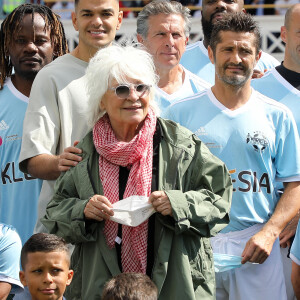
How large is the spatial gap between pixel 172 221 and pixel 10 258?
1.41m

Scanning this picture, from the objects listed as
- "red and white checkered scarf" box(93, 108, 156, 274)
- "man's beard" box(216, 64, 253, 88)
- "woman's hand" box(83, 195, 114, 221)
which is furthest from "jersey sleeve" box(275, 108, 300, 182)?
"woman's hand" box(83, 195, 114, 221)

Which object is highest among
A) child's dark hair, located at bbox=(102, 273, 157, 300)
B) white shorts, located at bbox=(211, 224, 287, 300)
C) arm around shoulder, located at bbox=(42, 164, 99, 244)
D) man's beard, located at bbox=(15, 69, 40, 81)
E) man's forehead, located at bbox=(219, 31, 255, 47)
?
man's forehead, located at bbox=(219, 31, 255, 47)

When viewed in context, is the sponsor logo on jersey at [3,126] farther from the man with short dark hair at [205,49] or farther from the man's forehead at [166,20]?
the man with short dark hair at [205,49]

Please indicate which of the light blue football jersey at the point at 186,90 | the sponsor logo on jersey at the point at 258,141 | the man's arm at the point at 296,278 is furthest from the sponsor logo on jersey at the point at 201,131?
the man's arm at the point at 296,278

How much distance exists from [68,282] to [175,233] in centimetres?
70

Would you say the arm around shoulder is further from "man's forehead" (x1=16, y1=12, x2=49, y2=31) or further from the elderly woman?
"man's forehead" (x1=16, y1=12, x2=49, y2=31)

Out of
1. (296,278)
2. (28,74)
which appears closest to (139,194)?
(296,278)

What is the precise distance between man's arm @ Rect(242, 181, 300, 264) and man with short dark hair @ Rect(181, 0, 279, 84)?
62.4 inches

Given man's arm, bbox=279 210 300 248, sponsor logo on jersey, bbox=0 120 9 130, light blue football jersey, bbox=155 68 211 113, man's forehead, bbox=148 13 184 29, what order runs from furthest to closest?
1. man's forehead, bbox=148 13 184 29
2. light blue football jersey, bbox=155 68 211 113
3. sponsor logo on jersey, bbox=0 120 9 130
4. man's arm, bbox=279 210 300 248

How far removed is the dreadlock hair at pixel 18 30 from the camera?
6.66m

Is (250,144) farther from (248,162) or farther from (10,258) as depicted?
(10,258)

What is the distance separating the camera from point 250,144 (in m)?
5.80

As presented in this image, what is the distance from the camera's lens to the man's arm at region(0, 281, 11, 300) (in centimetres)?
574

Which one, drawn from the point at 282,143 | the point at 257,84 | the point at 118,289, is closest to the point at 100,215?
the point at 118,289
